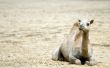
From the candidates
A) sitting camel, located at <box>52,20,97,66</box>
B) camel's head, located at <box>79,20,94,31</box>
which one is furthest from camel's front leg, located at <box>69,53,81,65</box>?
camel's head, located at <box>79,20,94,31</box>

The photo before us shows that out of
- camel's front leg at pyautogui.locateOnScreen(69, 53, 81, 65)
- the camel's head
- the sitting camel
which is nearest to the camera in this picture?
the camel's head

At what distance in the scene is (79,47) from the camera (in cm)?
820

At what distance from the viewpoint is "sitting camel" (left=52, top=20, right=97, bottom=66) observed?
787 cm

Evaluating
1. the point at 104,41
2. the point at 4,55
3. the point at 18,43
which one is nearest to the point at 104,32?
the point at 104,41

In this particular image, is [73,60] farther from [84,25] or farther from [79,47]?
[84,25]

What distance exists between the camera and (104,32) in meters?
14.7

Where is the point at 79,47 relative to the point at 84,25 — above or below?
below

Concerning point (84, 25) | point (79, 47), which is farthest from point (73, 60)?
point (84, 25)

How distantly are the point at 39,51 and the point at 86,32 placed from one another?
9.36 feet

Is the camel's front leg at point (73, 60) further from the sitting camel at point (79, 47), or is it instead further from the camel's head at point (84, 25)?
the camel's head at point (84, 25)

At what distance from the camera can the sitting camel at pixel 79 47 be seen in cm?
787

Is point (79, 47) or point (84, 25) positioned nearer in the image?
point (84, 25)

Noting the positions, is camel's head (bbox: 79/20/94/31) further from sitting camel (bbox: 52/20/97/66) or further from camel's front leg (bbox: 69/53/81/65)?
camel's front leg (bbox: 69/53/81/65)

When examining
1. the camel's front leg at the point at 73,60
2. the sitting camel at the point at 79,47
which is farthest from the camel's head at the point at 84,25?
the camel's front leg at the point at 73,60
